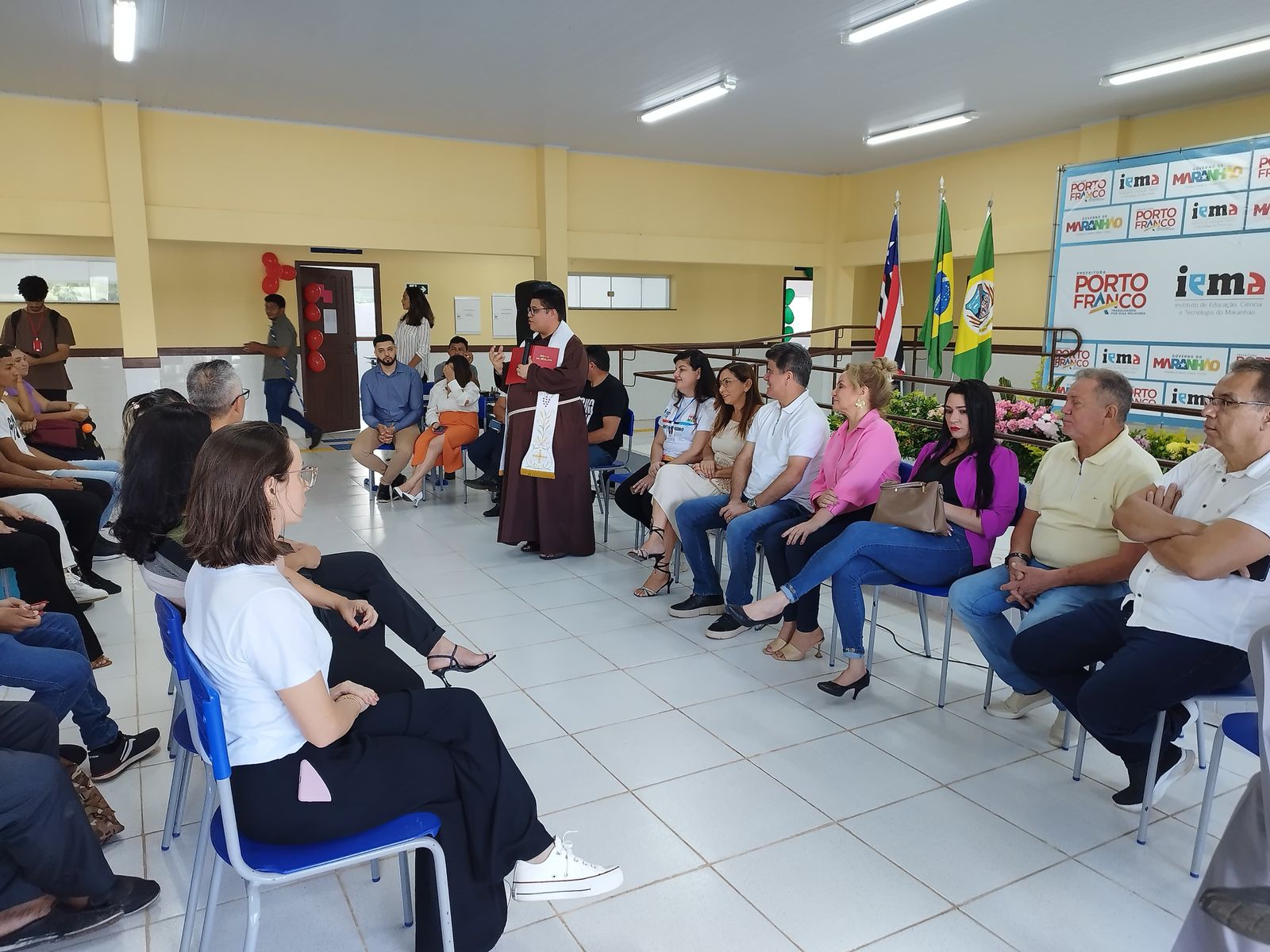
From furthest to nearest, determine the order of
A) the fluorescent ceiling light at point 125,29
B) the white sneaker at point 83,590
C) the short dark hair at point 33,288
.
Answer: the short dark hair at point 33,288 → the fluorescent ceiling light at point 125,29 → the white sneaker at point 83,590

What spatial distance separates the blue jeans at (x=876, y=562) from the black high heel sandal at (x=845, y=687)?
0.30ft

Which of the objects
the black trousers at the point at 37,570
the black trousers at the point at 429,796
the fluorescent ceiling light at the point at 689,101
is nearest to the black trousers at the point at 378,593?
the black trousers at the point at 429,796

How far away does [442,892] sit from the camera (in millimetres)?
1598

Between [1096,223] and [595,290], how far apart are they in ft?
19.0

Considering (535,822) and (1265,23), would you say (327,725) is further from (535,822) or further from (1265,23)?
(1265,23)

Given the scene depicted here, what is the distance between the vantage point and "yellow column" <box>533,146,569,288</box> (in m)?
9.02

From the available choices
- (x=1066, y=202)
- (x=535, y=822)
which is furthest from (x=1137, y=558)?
(x=1066, y=202)

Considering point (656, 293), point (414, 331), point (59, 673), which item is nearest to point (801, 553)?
point (59, 673)

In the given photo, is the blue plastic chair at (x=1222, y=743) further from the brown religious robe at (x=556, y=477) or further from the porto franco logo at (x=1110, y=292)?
the porto franco logo at (x=1110, y=292)

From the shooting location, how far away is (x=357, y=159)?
323 inches

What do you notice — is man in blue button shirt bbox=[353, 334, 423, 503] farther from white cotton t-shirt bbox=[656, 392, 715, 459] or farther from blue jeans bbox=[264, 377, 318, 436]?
blue jeans bbox=[264, 377, 318, 436]

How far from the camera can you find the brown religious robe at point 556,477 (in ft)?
15.5

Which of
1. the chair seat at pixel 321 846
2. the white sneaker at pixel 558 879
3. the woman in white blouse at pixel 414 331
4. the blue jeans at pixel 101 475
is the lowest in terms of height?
the white sneaker at pixel 558 879

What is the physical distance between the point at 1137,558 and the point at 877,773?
A: 3.25ft
